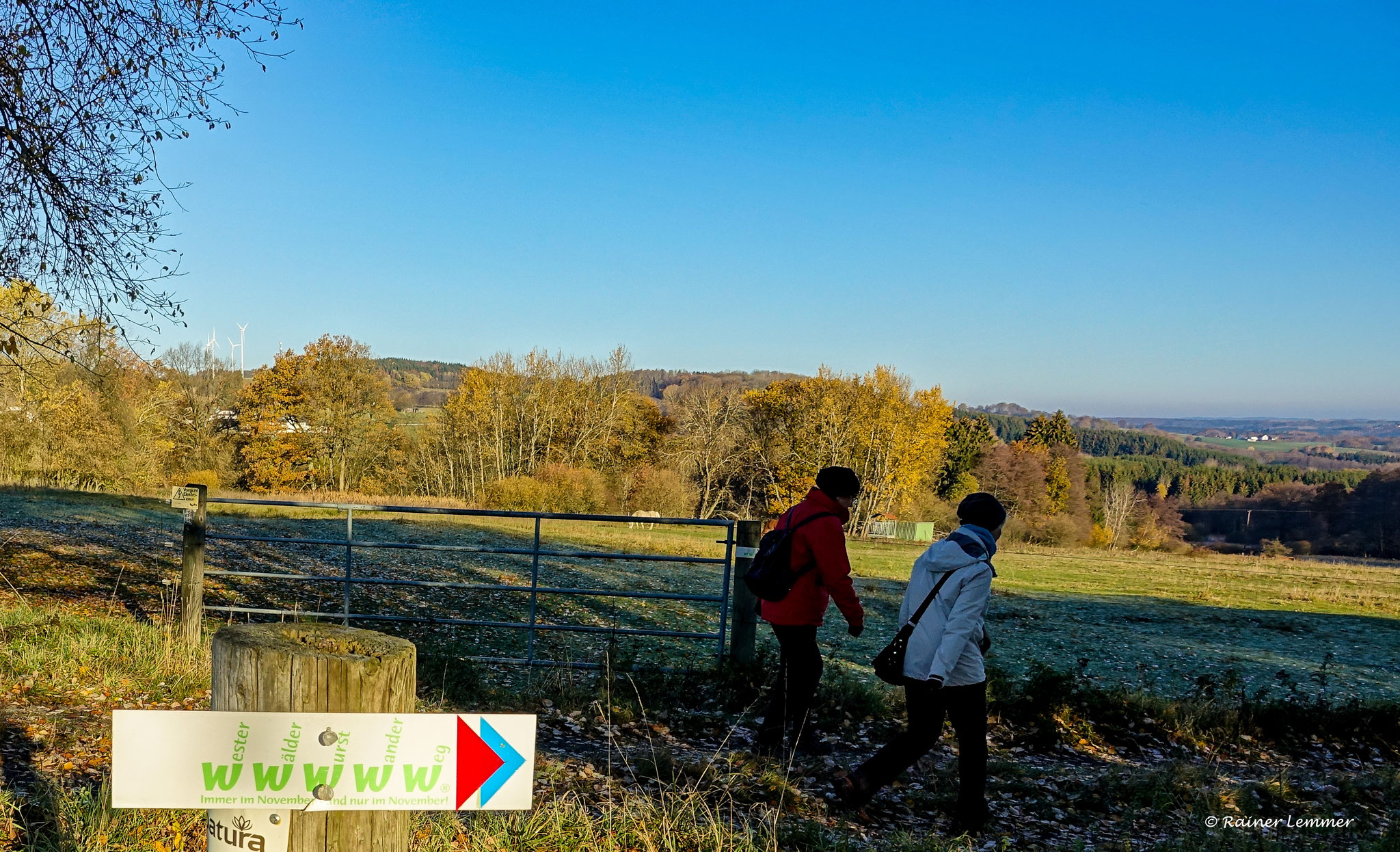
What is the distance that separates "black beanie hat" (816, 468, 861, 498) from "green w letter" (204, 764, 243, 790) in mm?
4548

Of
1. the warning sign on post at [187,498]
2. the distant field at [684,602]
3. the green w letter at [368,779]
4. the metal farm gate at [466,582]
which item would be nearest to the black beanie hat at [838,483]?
the metal farm gate at [466,582]

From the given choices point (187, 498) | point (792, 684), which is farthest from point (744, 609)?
point (187, 498)

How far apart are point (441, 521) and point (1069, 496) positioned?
263 ft

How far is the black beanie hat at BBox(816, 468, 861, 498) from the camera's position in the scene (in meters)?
6.15

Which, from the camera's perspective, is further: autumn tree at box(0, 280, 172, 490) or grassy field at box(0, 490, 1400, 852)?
autumn tree at box(0, 280, 172, 490)

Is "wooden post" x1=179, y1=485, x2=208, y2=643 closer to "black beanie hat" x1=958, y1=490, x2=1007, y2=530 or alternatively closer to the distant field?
the distant field

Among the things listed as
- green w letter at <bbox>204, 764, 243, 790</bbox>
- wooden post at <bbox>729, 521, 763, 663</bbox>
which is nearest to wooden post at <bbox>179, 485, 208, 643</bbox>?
wooden post at <bbox>729, 521, 763, 663</bbox>

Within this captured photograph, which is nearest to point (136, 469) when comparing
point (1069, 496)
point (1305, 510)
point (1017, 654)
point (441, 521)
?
point (441, 521)

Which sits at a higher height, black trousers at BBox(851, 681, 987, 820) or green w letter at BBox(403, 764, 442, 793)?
green w letter at BBox(403, 764, 442, 793)

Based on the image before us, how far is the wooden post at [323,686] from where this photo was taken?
1992mm

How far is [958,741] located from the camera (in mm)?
5297

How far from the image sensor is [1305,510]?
109 m

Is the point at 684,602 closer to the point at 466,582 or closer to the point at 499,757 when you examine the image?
the point at 466,582

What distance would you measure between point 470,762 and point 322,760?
310 millimetres
